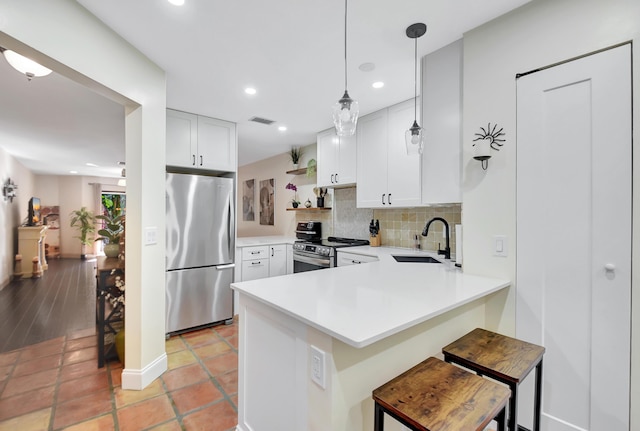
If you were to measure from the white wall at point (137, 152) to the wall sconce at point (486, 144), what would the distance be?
2.30 meters

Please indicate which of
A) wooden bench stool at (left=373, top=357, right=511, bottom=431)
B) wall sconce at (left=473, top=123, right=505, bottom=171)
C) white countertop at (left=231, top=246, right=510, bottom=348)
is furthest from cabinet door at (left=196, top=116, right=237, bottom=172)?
wooden bench stool at (left=373, top=357, right=511, bottom=431)

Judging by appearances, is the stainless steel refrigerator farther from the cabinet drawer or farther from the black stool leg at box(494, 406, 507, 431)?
the black stool leg at box(494, 406, 507, 431)

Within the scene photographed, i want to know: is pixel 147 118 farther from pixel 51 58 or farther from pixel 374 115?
pixel 374 115

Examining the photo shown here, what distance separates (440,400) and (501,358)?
0.48 m

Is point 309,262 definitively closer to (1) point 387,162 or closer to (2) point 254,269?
(2) point 254,269

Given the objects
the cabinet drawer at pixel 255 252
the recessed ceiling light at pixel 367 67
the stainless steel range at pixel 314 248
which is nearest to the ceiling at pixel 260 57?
the recessed ceiling light at pixel 367 67

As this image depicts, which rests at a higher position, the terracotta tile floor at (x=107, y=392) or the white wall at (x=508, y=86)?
the white wall at (x=508, y=86)

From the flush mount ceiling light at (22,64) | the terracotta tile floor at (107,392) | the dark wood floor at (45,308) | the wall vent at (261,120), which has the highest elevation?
the wall vent at (261,120)

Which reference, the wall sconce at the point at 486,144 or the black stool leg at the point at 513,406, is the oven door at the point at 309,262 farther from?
the black stool leg at the point at 513,406

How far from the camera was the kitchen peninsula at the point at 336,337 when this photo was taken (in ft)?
3.46

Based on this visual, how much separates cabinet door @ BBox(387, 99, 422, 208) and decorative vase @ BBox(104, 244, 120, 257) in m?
2.86

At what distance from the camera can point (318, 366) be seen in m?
1.09

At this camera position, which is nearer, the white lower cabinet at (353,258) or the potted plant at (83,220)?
the white lower cabinet at (353,258)

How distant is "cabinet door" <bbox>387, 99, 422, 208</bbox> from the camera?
2887 millimetres
